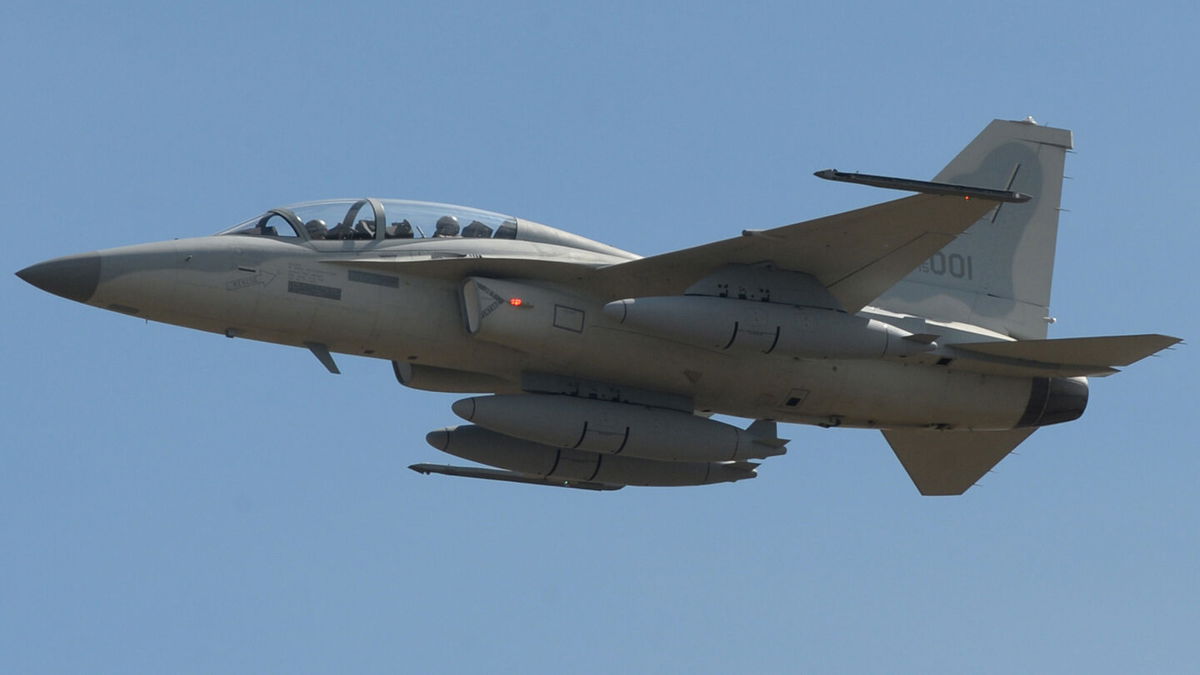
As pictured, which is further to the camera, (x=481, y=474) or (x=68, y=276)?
(x=481, y=474)

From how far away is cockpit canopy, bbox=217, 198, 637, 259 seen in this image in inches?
842

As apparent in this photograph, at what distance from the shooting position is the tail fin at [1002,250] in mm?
24734

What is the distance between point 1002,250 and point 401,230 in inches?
356

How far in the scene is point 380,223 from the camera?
21.6 m

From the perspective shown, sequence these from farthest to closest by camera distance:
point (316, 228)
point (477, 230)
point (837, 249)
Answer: point (477, 230) → point (837, 249) → point (316, 228)

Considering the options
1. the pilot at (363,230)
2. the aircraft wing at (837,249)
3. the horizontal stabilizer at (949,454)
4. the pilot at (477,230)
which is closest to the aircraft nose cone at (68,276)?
the pilot at (363,230)

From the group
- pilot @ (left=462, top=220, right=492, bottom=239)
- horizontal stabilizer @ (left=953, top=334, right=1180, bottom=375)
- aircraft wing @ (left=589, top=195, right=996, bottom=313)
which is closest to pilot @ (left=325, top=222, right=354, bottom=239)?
pilot @ (left=462, top=220, right=492, bottom=239)

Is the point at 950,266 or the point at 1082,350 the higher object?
the point at 950,266

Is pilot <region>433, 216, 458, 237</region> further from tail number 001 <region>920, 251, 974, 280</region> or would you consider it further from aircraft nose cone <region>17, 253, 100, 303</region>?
tail number 001 <region>920, 251, 974, 280</region>

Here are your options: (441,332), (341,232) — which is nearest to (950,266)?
(441,332)

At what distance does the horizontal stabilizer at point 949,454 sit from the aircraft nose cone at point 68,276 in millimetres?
11333

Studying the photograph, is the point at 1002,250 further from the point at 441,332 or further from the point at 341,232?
the point at 341,232

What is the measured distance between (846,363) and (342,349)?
21.1 feet

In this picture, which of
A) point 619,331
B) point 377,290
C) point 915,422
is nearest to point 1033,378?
point 915,422
